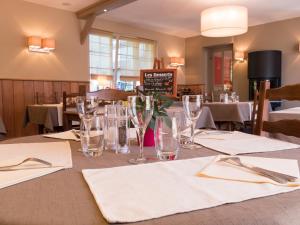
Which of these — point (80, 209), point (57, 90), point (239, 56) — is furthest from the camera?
point (239, 56)

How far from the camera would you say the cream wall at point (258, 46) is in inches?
267

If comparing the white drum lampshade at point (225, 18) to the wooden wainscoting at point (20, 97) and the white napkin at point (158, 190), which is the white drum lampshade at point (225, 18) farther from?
the white napkin at point (158, 190)

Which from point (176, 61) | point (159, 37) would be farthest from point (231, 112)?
point (159, 37)

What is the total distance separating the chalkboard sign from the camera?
2.29m

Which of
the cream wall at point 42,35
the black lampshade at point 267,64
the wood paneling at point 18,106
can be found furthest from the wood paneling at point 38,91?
the black lampshade at point 267,64

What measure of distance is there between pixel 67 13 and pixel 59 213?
20.7ft

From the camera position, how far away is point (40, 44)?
217 inches

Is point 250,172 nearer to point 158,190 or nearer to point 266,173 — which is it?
point 266,173

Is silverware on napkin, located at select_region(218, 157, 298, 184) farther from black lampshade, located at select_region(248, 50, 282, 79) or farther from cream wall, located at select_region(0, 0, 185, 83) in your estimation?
black lampshade, located at select_region(248, 50, 282, 79)

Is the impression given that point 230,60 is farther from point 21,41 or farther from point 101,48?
point 21,41

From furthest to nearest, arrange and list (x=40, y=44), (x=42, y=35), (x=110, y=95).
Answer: (x=42, y=35)
(x=40, y=44)
(x=110, y=95)

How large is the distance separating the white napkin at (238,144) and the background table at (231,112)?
284cm

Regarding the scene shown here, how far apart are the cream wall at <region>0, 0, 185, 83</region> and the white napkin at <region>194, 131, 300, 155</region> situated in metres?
5.11

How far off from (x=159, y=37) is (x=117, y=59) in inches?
64.5
